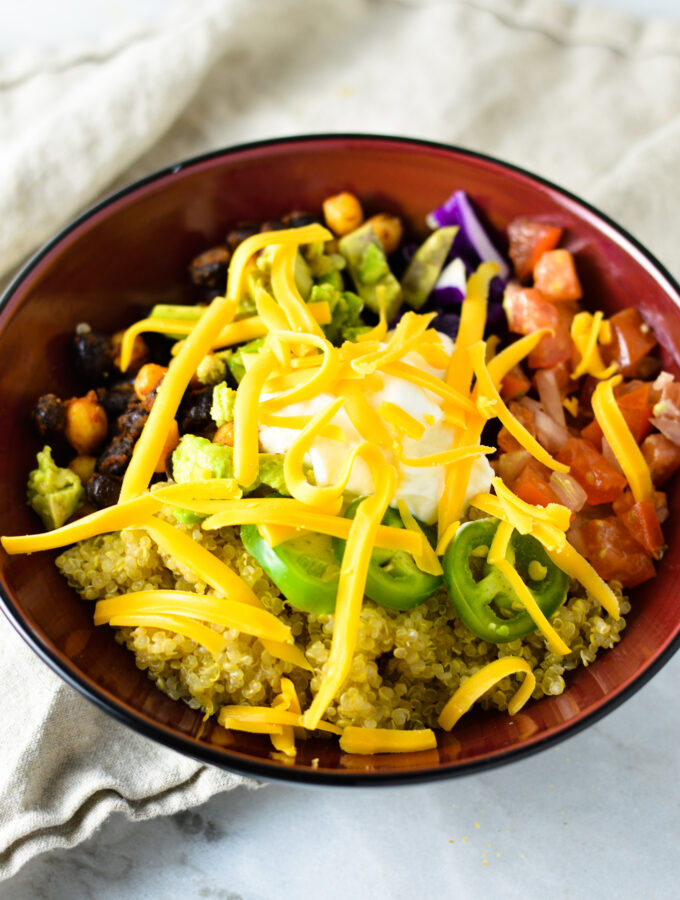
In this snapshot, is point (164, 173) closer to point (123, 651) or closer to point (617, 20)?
point (123, 651)

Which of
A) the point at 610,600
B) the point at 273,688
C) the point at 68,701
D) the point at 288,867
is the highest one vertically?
the point at 610,600

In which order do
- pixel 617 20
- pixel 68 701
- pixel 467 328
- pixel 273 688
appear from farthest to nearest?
pixel 617 20 → pixel 467 328 → pixel 68 701 → pixel 273 688

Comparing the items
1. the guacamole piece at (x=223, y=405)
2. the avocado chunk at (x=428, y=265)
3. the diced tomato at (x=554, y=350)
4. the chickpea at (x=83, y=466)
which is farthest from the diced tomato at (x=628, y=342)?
the chickpea at (x=83, y=466)

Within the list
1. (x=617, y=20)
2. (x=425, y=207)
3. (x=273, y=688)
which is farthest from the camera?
(x=617, y=20)

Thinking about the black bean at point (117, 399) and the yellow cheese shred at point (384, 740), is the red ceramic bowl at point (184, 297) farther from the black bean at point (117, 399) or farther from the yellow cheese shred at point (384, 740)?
the black bean at point (117, 399)

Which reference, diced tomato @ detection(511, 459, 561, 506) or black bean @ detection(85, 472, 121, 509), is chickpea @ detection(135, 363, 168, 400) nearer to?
black bean @ detection(85, 472, 121, 509)

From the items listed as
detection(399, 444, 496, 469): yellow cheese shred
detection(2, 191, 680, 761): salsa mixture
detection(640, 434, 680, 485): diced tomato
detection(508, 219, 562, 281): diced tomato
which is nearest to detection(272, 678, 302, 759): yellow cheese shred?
detection(2, 191, 680, 761): salsa mixture

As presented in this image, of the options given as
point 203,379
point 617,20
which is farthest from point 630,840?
point 617,20

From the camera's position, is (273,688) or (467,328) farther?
(467,328)
